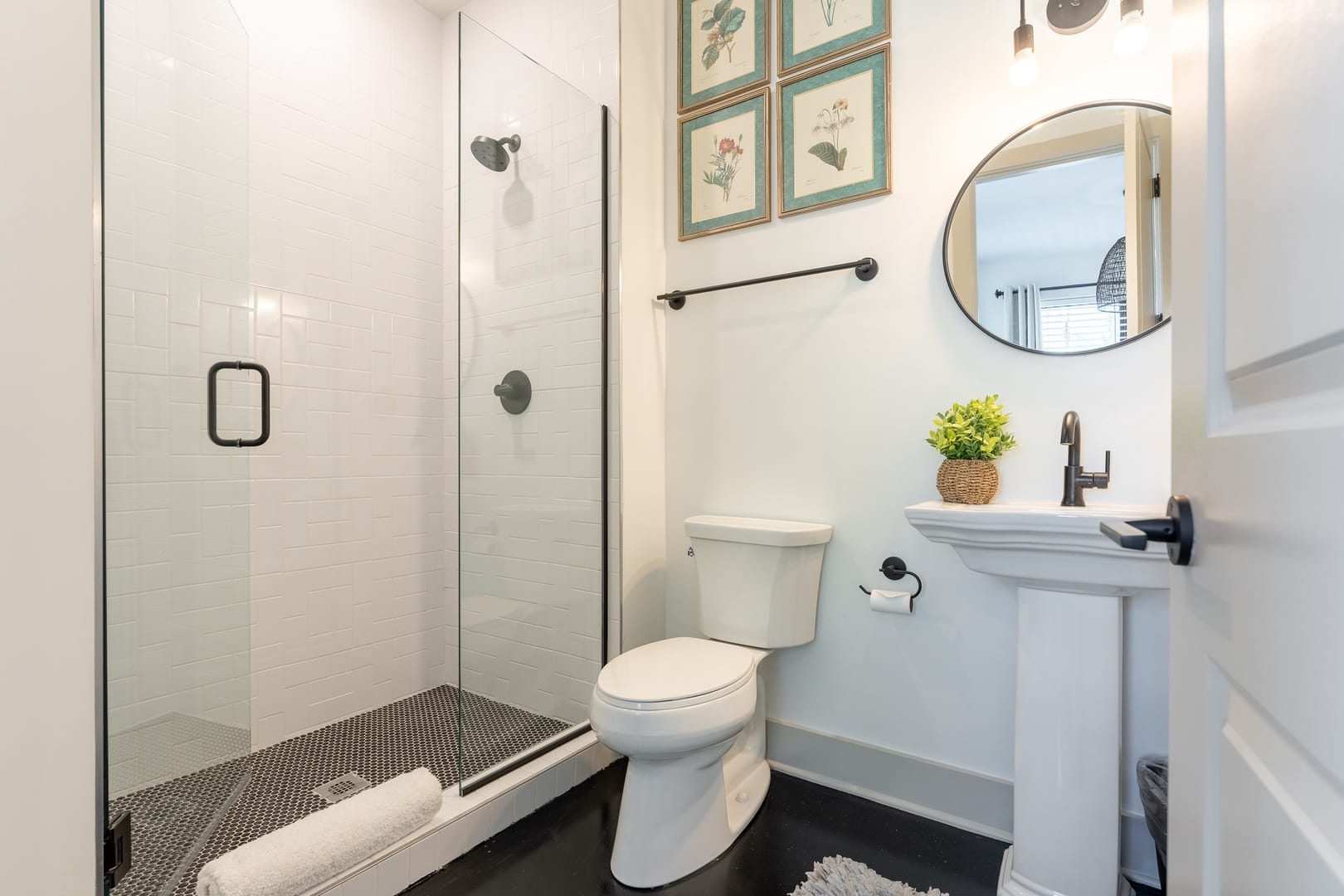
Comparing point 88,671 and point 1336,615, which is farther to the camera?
point 88,671

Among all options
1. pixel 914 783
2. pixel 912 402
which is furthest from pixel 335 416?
pixel 914 783

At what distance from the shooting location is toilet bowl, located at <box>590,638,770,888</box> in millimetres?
1412

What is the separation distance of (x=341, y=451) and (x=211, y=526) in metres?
0.96

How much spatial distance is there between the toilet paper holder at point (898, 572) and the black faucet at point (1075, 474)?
436mm

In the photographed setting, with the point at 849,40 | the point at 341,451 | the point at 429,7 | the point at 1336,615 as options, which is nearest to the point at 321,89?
the point at 429,7

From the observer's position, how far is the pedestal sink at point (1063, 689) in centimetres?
131

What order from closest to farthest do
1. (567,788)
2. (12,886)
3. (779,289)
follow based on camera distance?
(12,886), (567,788), (779,289)

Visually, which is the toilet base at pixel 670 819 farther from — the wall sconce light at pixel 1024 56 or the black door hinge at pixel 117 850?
the wall sconce light at pixel 1024 56

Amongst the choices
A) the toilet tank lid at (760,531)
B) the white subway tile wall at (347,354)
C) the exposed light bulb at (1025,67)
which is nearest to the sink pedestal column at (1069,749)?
the toilet tank lid at (760,531)

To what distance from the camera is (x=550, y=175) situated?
1.94 meters

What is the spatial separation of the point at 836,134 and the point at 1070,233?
73 centimetres

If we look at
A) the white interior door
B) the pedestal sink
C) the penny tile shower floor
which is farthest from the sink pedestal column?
the penny tile shower floor

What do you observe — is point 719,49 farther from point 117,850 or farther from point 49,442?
point 117,850

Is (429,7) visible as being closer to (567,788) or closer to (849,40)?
(849,40)
